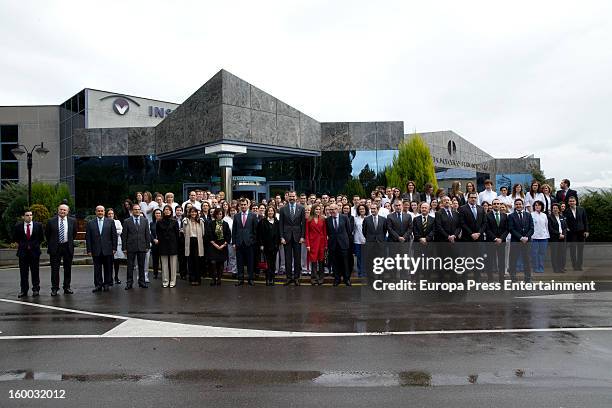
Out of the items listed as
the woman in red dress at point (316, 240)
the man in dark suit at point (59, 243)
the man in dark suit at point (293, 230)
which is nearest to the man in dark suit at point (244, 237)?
the man in dark suit at point (293, 230)

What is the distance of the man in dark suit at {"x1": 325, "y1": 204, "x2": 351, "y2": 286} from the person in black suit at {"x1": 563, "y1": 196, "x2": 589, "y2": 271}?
5.93 meters

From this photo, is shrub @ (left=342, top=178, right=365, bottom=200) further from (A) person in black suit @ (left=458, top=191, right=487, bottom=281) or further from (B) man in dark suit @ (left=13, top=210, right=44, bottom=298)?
(B) man in dark suit @ (left=13, top=210, right=44, bottom=298)

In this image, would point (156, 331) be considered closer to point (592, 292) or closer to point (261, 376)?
point (261, 376)

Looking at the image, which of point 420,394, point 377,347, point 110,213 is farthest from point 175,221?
point 420,394

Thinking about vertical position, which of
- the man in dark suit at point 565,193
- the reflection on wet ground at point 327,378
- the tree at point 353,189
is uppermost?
the tree at point 353,189

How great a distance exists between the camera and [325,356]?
6.52 meters

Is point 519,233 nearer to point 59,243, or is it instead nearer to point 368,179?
point 59,243

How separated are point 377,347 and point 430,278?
4.30 metres

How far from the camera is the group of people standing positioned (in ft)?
38.7

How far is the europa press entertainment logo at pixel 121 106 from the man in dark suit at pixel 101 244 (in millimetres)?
29531

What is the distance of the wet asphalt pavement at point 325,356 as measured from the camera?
17.0ft

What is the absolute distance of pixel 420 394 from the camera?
521 cm

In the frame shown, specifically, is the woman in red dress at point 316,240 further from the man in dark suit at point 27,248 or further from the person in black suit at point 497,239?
the man in dark suit at point 27,248

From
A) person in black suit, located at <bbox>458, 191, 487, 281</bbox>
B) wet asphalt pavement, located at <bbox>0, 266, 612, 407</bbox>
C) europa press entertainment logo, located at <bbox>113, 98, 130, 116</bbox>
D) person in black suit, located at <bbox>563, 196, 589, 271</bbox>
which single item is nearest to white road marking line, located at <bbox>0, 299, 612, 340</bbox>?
wet asphalt pavement, located at <bbox>0, 266, 612, 407</bbox>
